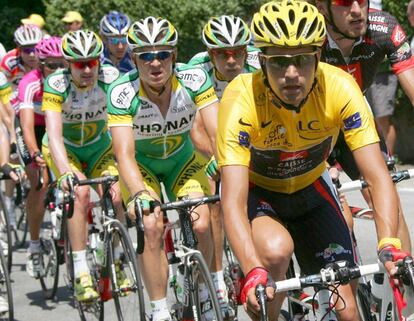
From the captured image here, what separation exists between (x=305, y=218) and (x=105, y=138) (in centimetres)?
364

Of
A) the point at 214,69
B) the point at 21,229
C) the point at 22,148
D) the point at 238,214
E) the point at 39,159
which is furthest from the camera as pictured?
the point at 21,229

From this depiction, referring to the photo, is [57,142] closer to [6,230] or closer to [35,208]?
[6,230]

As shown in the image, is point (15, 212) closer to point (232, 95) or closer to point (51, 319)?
point (51, 319)

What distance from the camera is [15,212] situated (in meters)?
12.5

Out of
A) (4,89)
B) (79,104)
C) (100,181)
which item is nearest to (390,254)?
(100,181)

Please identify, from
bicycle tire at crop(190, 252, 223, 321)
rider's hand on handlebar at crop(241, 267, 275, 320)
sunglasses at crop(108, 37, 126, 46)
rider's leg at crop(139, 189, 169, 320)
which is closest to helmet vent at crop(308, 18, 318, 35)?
rider's hand on handlebar at crop(241, 267, 275, 320)

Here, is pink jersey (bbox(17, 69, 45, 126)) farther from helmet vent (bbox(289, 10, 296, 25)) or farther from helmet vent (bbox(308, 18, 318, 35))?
helmet vent (bbox(308, 18, 318, 35))

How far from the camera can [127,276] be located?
7219mm

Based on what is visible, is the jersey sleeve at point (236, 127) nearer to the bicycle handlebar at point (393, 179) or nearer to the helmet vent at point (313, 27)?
the helmet vent at point (313, 27)

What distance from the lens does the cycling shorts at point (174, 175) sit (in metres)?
7.38

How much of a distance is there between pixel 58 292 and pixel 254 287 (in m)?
5.44

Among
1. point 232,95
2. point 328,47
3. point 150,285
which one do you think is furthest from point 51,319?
point 232,95

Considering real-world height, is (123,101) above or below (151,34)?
below

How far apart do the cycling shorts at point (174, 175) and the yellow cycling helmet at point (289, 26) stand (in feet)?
7.64
